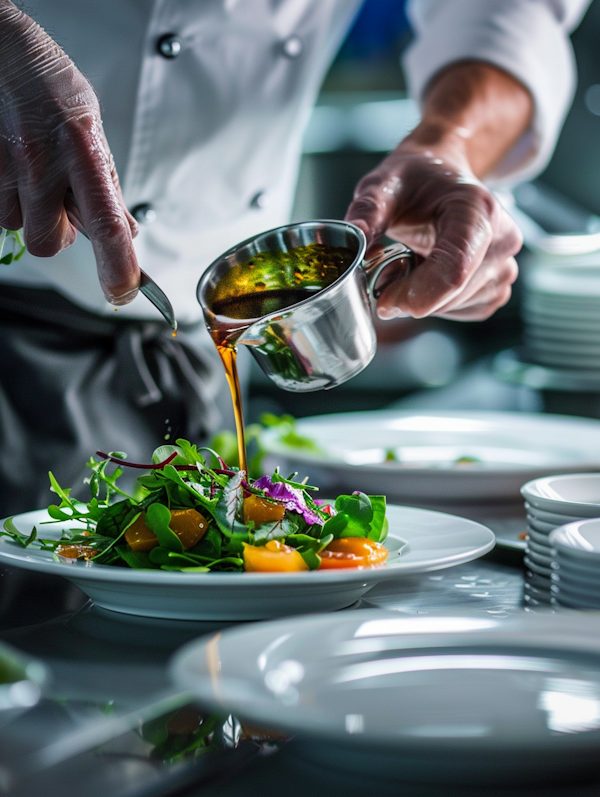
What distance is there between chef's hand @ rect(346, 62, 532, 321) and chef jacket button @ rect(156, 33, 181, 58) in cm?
31

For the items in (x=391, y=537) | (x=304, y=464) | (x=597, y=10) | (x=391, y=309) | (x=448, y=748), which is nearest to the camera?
(x=448, y=748)

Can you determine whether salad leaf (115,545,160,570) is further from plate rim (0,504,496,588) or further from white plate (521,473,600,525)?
white plate (521,473,600,525)

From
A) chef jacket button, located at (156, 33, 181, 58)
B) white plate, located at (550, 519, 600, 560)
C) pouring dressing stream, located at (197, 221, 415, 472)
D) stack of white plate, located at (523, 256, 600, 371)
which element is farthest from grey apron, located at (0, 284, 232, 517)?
stack of white plate, located at (523, 256, 600, 371)

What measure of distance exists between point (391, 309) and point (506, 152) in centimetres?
71

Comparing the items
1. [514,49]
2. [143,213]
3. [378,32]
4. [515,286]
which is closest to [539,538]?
[143,213]

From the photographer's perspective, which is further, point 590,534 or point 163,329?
point 163,329

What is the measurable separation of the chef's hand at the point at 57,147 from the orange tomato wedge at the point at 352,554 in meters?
0.26

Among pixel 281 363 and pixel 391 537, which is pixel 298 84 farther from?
pixel 391 537

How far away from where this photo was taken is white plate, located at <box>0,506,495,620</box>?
0.56 metres

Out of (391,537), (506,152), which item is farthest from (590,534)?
(506,152)

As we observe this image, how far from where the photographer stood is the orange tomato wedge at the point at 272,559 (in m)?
0.61

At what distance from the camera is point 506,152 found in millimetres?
1487

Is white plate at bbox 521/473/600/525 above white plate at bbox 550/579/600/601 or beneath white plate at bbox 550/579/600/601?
beneath

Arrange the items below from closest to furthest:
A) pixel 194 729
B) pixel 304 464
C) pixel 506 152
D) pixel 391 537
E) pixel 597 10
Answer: pixel 194 729 → pixel 391 537 → pixel 304 464 → pixel 506 152 → pixel 597 10
